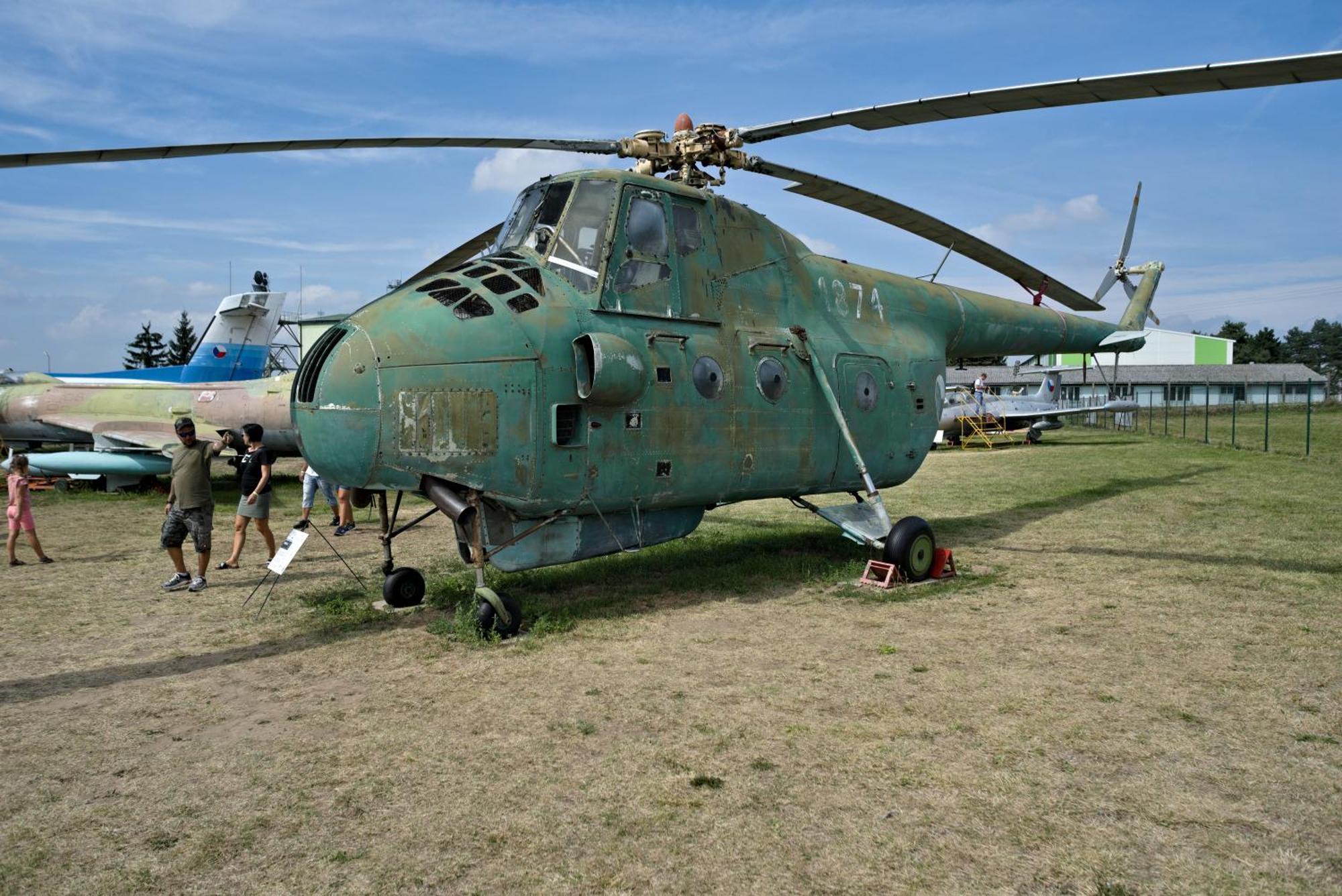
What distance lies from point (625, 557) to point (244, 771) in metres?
6.41

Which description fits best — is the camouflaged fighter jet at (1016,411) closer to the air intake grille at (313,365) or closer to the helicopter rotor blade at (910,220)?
the helicopter rotor blade at (910,220)

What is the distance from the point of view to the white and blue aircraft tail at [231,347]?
989 inches

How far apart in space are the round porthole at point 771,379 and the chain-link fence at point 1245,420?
18.3 metres

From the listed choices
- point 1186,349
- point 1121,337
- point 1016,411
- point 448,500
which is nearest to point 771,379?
point 448,500

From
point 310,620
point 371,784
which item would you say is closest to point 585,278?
point 310,620

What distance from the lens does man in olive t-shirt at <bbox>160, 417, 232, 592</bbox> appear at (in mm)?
10062

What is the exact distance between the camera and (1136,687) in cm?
604

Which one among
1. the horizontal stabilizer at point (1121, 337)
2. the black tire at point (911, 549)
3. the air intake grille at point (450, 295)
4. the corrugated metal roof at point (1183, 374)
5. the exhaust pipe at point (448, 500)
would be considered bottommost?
the black tire at point (911, 549)

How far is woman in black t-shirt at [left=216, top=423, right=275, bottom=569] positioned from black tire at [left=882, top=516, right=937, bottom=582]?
7710mm

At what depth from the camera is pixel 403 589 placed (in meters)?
8.70

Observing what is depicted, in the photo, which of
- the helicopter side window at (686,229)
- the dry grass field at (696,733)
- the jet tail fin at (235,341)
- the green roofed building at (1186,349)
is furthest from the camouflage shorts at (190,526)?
the green roofed building at (1186,349)

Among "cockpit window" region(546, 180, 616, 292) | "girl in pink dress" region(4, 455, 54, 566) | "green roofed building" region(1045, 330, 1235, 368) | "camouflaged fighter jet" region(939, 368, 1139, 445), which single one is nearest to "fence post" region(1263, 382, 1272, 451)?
"camouflaged fighter jet" region(939, 368, 1139, 445)

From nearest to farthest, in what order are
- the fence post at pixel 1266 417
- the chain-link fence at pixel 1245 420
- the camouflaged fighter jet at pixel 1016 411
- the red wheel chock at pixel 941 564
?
the red wheel chock at pixel 941 564 < the fence post at pixel 1266 417 < the chain-link fence at pixel 1245 420 < the camouflaged fighter jet at pixel 1016 411

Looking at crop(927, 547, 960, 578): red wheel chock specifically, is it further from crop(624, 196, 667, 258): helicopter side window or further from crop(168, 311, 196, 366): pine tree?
crop(168, 311, 196, 366): pine tree
